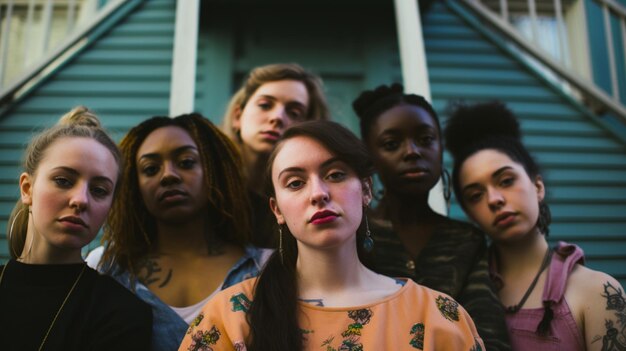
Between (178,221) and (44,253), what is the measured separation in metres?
0.48

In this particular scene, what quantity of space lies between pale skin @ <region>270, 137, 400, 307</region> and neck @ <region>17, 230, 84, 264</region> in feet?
2.28

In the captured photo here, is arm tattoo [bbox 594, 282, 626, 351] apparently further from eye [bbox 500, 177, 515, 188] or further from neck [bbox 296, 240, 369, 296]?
neck [bbox 296, 240, 369, 296]

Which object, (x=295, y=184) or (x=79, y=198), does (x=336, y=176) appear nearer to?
(x=295, y=184)

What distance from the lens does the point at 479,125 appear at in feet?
8.52

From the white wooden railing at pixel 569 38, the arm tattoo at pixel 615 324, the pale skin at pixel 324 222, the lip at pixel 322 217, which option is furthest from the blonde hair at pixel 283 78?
the white wooden railing at pixel 569 38

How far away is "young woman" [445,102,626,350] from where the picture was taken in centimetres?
189

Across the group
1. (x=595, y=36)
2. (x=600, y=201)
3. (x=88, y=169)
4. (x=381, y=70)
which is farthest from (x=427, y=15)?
(x=88, y=169)

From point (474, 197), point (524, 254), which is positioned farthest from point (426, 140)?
point (524, 254)

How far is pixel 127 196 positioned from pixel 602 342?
1773 mm

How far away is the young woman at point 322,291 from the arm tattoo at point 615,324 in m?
0.51

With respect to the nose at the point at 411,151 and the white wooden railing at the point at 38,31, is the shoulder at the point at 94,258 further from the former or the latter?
the white wooden railing at the point at 38,31

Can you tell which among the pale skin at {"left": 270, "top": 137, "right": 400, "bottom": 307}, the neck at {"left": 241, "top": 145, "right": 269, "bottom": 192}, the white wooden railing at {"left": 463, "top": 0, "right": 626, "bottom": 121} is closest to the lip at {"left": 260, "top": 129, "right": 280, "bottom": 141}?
the neck at {"left": 241, "top": 145, "right": 269, "bottom": 192}

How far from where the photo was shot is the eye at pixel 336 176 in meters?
1.73

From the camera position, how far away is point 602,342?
72.3 inches
